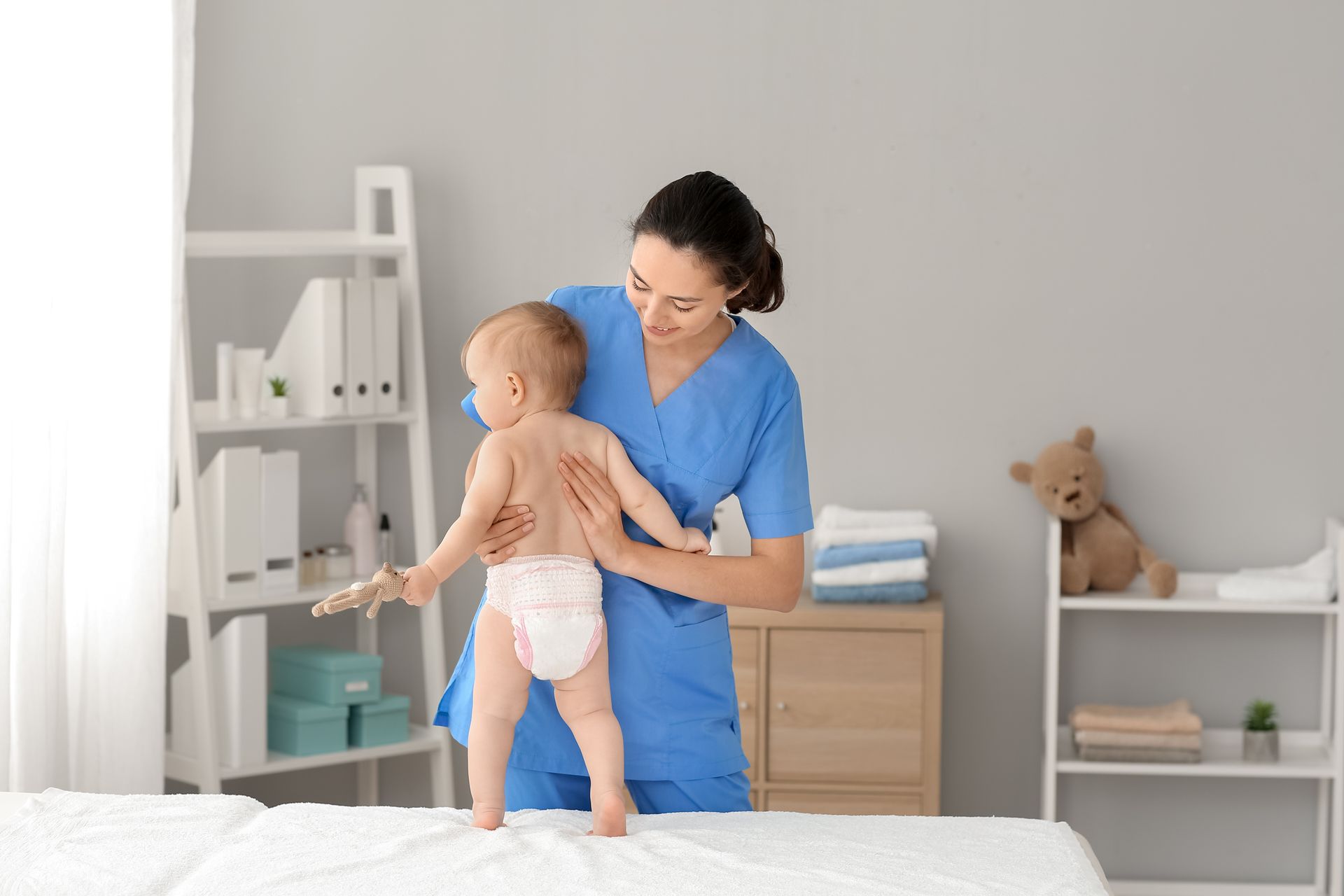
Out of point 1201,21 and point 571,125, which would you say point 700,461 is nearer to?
point 571,125

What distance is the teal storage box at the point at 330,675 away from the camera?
2906mm

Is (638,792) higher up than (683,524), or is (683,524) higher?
(683,524)

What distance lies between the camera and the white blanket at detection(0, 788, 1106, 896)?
141 centimetres

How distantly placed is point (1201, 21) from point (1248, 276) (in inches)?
21.1

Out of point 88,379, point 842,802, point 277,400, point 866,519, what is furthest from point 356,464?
point 842,802

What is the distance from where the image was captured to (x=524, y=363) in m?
1.66

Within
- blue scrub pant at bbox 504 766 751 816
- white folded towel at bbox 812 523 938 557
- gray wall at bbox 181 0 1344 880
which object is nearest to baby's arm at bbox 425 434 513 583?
blue scrub pant at bbox 504 766 751 816

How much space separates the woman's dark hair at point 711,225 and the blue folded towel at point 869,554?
4.46ft

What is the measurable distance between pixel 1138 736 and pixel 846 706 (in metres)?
0.59

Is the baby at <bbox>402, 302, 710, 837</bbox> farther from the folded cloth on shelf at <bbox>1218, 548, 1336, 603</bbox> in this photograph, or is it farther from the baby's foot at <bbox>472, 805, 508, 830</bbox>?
the folded cloth on shelf at <bbox>1218, 548, 1336, 603</bbox>

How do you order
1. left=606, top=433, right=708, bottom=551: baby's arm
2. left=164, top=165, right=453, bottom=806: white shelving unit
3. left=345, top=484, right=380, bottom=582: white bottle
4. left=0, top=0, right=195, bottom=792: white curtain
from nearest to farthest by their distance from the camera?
left=606, top=433, right=708, bottom=551: baby's arm
left=0, top=0, right=195, bottom=792: white curtain
left=164, top=165, right=453, bottom=806: white shelving unit
left=345, top=484, right=380, bottom=582: white bottle

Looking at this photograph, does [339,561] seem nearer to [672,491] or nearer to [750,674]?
[750,674]

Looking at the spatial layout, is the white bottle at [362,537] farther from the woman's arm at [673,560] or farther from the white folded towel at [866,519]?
the woman's arm at [673,560]

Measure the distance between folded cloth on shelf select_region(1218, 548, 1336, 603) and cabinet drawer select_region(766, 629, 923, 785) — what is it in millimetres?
638
